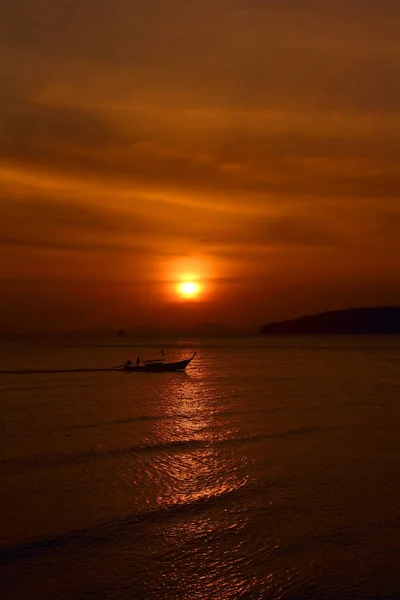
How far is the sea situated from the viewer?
45.9ft

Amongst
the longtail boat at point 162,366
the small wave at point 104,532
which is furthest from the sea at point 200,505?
the longtail boat at point 162,366

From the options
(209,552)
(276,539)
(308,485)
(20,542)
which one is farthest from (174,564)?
(308,485)

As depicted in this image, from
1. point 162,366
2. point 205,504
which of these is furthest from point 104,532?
point 162,366

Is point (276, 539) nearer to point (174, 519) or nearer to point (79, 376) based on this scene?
point (174, 519)

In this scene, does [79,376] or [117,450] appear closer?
[117,450]

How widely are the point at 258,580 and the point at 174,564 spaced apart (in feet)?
7.69

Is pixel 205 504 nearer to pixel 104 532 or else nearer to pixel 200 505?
pixel 200 505

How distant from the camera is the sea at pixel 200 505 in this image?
13992 millimetres

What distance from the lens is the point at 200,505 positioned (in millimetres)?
19812

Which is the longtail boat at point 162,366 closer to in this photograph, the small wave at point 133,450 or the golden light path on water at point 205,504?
the golden light path on water at point 205,504

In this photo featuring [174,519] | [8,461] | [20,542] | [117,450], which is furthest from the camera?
[117,450]

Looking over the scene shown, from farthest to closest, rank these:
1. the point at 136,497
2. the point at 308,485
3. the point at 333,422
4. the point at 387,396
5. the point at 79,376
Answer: the point at 79,376 < the point at 387,396 < the point at 333,422 < the point at 308,485 < the point at 136,497

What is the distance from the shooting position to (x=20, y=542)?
53.0 feet

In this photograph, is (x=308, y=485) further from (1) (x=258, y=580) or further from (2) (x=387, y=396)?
(2) (x=387, y=396)
